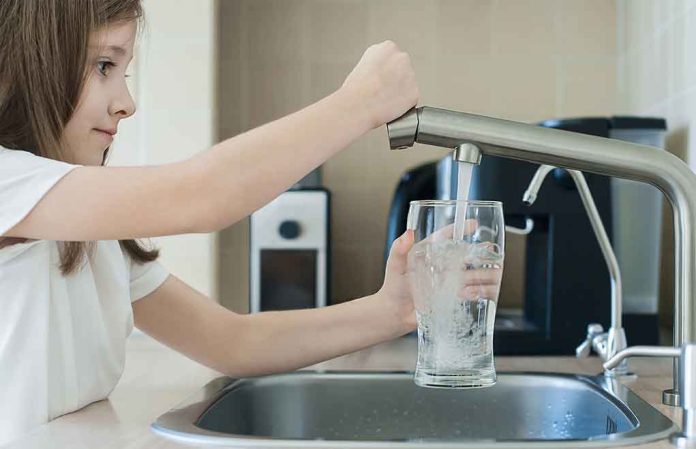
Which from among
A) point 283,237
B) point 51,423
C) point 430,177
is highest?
point 430,177

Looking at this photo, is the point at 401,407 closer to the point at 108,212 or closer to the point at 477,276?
the point at 477,276

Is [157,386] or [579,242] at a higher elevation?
[579,242]

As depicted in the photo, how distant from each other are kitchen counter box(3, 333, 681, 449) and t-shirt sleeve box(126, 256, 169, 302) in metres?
0.11

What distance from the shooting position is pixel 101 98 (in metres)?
0.95

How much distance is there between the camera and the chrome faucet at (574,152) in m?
0.80

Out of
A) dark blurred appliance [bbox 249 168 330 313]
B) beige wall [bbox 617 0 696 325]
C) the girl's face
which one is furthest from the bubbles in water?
dark blurred appliance [bbox 249 168 330 313]

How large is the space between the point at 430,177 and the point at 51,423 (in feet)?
3.11

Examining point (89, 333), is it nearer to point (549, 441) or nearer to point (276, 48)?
point (549, 441)

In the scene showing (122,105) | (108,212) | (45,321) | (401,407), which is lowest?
(401,407)

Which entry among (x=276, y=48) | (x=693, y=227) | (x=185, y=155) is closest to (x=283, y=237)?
(x=185, y=155)

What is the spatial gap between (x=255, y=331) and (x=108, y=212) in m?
0.37

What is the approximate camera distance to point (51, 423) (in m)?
0.88

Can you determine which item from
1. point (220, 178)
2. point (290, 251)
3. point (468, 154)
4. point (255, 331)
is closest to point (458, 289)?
point (468, 154)

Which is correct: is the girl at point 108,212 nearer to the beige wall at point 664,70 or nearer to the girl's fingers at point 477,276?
the girl's fingers at point 477,276
